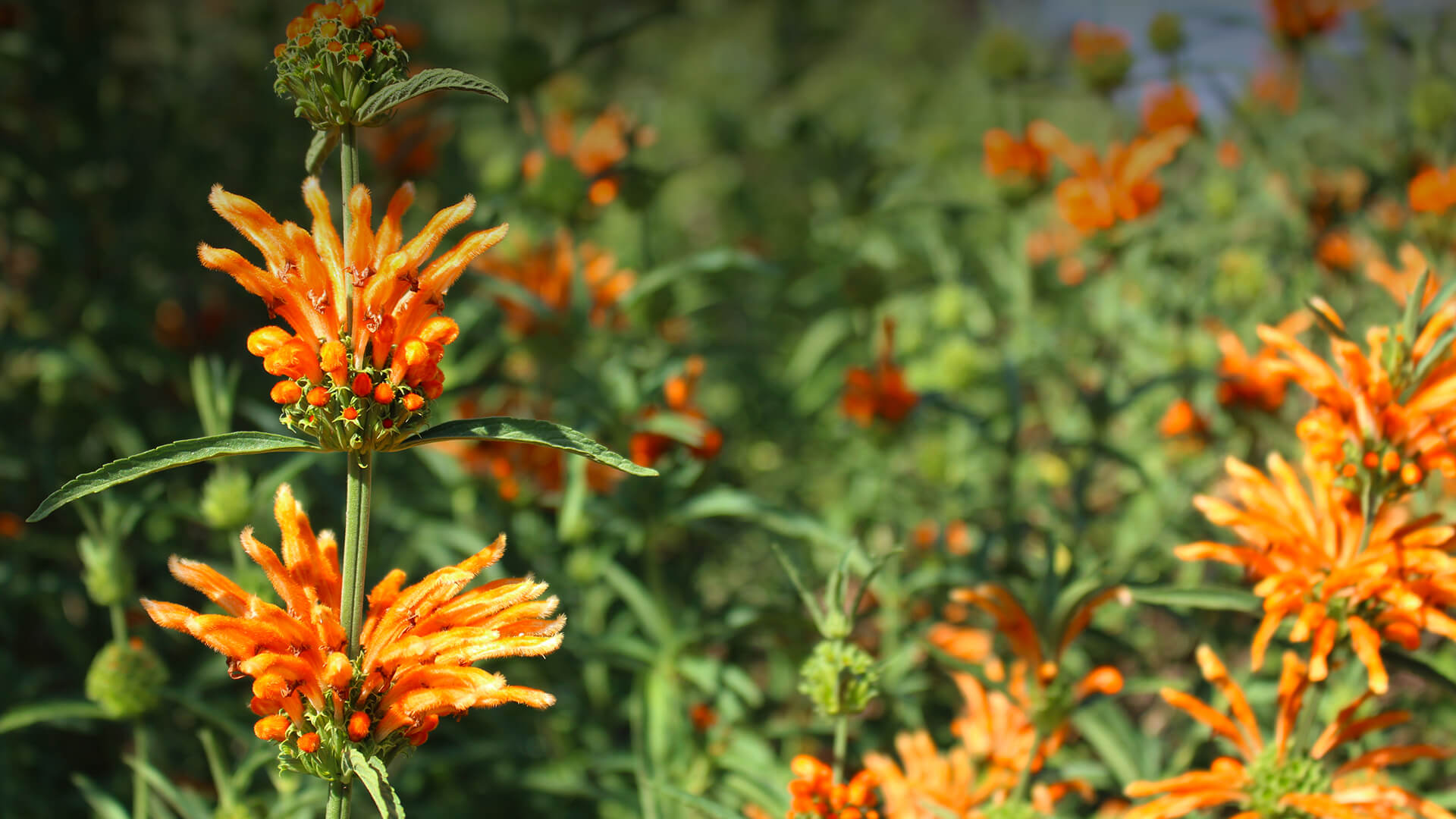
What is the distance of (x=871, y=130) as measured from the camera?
3.20 m

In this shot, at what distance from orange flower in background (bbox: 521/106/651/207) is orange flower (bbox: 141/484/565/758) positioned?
1.35m

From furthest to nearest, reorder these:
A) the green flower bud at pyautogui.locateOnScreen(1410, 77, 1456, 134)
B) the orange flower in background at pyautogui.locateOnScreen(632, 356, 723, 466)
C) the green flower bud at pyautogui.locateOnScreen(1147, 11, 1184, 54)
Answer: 1. the green flower bud at pyautogui.locateOnScreen(1147, 11, 1184, 54)
2. the green flower bud at pyautogui.locateOnScreen(1410, 77, 1456, 134)
3. the orange flower in background at pyautogui.locateOnScreen(632, 356, 723, 466)

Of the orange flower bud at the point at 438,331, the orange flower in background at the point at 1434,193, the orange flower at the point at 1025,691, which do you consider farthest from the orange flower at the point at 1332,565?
the orange flower in background at the point at 1434,193

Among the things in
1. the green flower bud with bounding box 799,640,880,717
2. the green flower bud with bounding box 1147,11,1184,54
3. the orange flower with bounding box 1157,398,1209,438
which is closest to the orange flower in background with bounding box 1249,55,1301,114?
the green flower bud with bounding box 1147,11,1184,54

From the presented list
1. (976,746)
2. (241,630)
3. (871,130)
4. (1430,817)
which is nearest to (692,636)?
(976,746)

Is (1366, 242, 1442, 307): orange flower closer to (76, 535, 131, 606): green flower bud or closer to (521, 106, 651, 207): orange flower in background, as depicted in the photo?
(521, 106, 651, 207): orange flower in background

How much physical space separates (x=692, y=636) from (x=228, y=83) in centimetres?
340

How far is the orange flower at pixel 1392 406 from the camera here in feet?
4.22

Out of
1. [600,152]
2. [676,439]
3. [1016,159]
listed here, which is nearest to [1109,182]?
[1016,159]

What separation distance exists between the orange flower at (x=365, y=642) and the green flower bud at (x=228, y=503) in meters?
0.61

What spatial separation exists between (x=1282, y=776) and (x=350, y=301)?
4.73ft

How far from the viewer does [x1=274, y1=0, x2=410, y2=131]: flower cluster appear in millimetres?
964

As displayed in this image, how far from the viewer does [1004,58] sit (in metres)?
3.08

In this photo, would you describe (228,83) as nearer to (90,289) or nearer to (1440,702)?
(90,289)
